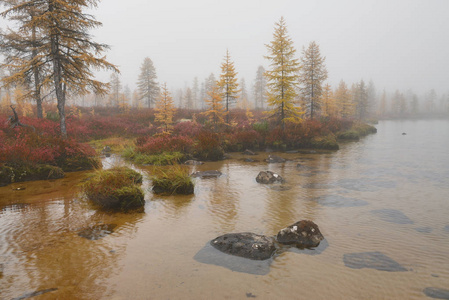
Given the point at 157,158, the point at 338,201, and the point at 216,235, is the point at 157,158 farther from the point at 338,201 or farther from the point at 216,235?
the point at 338,201

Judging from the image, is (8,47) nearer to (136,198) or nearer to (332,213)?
(136,198)

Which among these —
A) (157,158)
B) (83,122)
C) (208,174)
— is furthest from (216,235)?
(83,122)

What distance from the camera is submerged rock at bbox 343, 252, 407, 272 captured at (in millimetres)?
4234

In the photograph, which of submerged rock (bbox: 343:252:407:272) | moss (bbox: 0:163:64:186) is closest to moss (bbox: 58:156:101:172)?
moss (bbox: 0:163:64:186)

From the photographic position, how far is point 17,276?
12.8 feet

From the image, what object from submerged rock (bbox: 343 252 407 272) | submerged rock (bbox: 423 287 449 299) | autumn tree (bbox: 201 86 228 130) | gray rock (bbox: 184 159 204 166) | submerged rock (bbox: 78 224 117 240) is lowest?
submerged rock (bbox: 423 287 449 299)

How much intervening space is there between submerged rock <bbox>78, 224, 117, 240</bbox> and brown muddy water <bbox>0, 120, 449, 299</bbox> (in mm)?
108

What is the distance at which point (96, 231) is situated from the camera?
5.63m

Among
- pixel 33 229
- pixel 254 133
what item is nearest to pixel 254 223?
pixel 33 229

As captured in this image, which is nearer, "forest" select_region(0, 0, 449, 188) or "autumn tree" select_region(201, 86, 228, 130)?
"forest" select_region(0, 0, 449, 188)

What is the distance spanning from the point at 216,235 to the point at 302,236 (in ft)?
5.98

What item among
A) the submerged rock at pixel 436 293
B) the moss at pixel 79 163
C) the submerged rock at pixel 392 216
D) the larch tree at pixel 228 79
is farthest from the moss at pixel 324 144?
the submerged rock at pixel 436 293

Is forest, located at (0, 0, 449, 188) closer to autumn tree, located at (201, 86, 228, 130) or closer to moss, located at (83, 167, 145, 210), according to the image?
autumn tree, located at (201, 86, 228, 130)

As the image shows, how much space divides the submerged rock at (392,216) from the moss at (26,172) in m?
11.7
